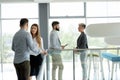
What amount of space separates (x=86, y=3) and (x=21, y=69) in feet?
19.9

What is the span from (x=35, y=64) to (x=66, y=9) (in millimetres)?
5368

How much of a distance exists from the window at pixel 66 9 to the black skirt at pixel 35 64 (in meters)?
5.10

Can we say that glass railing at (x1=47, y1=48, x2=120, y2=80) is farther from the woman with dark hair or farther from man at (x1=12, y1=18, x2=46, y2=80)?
man at (x1=12, y1=18, x2=46, y2=80)

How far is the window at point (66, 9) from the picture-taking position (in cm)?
904

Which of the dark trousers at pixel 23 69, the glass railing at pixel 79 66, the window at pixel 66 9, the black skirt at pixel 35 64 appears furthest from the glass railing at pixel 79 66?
the window at pixel 66 9

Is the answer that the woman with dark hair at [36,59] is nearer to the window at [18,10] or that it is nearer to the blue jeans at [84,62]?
A: the blue jeans at [84,62]

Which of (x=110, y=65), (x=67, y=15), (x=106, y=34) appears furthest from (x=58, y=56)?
(x=67, y=15)

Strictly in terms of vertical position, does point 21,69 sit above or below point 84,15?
below

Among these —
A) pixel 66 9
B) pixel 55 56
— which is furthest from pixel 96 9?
pixel 55 56

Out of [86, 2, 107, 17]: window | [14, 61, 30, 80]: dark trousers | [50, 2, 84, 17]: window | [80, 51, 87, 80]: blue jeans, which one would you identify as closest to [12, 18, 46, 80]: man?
[14, 61, 30, 80]: dark trousers

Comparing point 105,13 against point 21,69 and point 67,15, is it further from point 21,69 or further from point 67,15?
point 21,69

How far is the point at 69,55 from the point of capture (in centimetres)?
478

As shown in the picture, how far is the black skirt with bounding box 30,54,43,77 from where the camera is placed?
13.2ft

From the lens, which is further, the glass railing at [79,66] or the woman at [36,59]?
the glass railing at [79,66]
